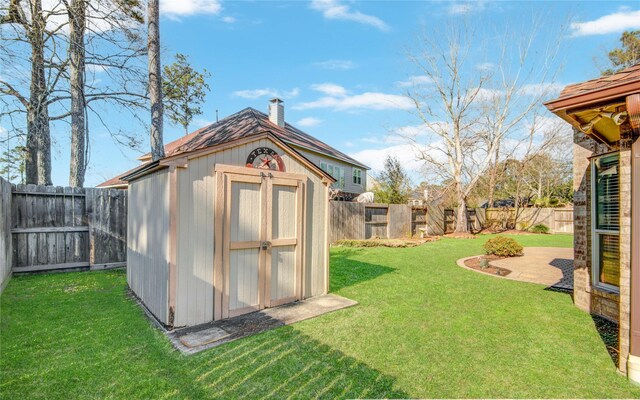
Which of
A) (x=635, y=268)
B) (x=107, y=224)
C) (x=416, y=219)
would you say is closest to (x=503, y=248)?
(x=416, y=219)

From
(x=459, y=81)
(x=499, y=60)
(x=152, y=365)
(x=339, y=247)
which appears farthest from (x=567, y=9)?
(x=152, y=365)

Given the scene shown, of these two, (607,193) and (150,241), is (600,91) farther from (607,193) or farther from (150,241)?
(150,241)

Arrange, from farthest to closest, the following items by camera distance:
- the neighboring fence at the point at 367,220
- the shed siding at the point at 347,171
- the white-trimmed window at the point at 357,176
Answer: the white-trimmed window at the point at 357,176 → the shed siding at the point at 347,171 → the neighboring fence at the point at 367,220

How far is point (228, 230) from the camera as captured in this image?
4.53 m

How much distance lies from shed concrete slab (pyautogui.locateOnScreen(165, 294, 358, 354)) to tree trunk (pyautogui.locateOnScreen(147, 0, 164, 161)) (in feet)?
16.3

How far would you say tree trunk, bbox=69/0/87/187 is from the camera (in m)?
8.97

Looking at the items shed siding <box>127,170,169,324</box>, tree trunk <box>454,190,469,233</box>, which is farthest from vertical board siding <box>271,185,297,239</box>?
tree trunk <box>454,190,469,233</box>

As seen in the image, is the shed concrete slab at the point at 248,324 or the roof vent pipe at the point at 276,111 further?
the roof vent pipe at the point at 276,111

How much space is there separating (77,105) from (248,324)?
9.17 metres

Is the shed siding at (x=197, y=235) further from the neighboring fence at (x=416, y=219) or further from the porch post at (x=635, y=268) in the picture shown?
the neighboring fence at (x=416, y=219)

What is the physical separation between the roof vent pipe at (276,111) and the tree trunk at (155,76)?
10.4 metres

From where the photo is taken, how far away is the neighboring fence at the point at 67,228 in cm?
718

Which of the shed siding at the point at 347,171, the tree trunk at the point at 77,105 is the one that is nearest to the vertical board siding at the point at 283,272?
the tree trunk at the point at 77,105

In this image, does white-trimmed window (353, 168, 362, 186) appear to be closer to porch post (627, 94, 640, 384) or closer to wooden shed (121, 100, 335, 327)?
wooden shed (121, 100, 335, 327)
